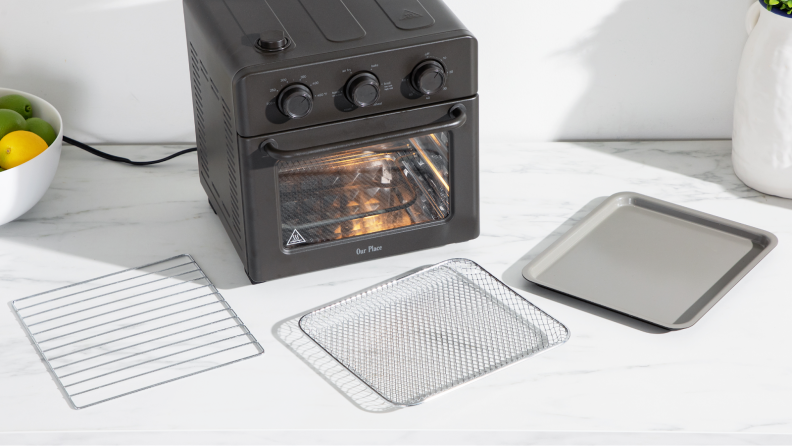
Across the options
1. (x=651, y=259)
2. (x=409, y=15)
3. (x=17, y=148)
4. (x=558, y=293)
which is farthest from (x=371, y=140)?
(x=17, y=148)

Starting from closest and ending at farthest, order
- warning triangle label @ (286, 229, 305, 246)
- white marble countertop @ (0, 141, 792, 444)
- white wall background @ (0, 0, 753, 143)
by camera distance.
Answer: white marble countertop @ (0, 141, 792, 444) < warning triangle label @ (286, 229, 305, 246) < white wall background @ (0, 0, 753, 143)

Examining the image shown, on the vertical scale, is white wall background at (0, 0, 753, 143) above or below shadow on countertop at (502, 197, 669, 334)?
above

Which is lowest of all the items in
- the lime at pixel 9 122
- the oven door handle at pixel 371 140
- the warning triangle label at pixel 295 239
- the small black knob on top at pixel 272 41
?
the warning triangle label at pixel 295 239

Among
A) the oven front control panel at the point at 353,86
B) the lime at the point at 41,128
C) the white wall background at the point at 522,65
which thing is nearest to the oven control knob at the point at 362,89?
the oven front control panel at the point at 353,86

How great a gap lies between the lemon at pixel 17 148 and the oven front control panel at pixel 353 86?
0.43m

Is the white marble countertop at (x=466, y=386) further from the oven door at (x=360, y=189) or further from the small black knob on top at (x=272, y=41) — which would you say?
the small black knob on top at (x=272, y=41)

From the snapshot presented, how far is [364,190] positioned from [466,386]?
1.08ft

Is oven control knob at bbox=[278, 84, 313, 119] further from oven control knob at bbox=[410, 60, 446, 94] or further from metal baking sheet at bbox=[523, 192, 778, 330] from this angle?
metal baking sheet at bbox=[523, 192, 778, 330]

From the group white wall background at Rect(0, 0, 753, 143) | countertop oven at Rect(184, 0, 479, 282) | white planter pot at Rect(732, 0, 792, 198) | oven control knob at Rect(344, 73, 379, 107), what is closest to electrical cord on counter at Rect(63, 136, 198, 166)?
white wall background at Rect(0, 0, 753, 143)

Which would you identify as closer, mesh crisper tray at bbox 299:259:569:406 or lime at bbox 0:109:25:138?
mesh crisper tray at bbox 299:259:569:406

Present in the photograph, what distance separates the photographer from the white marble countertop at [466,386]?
965 mm

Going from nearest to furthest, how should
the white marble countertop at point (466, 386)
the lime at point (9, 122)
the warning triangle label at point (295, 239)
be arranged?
the white marble countertop at point (466, 386) < the warning triangle label at point (295, 239) < the lime at point (9, 122)

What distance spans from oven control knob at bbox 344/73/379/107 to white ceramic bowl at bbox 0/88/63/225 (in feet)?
1.75

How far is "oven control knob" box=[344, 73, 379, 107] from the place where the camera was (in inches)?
41.5
